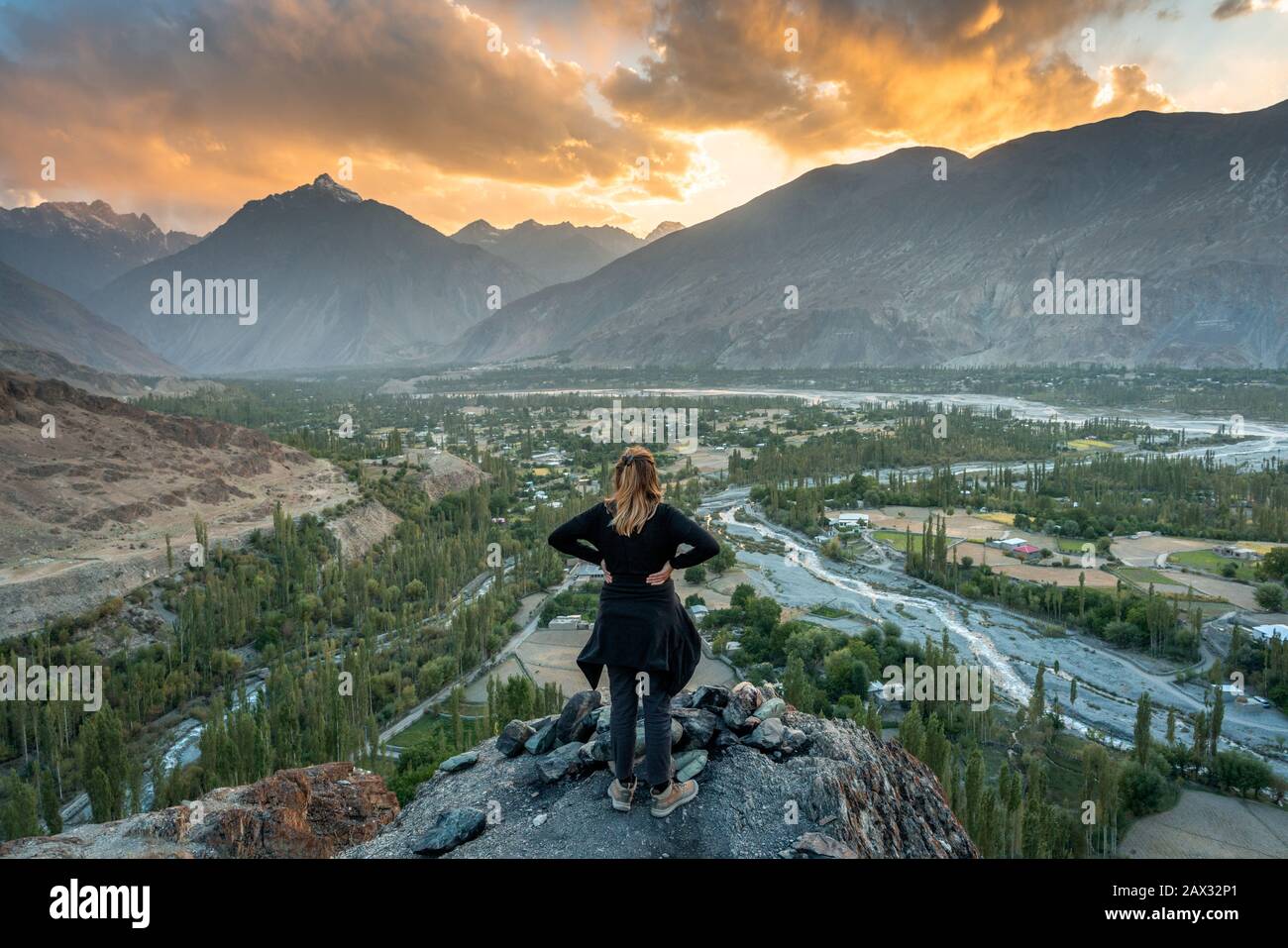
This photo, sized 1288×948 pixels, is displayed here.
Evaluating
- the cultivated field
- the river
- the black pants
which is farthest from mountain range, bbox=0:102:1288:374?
the black pants

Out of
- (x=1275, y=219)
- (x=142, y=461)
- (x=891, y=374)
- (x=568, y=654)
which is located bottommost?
(x=568, y=654)

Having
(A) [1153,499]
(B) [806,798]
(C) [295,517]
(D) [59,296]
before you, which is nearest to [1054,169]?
(A) [1153,499]

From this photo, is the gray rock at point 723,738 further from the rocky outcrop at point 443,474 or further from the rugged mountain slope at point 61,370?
the rugged mountain slope at point 61,370

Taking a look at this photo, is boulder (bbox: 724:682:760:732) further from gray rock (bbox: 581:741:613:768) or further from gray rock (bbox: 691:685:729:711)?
gray rock (bbox: 581:741:613:768)

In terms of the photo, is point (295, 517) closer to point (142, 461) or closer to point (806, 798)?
point (142, 461)

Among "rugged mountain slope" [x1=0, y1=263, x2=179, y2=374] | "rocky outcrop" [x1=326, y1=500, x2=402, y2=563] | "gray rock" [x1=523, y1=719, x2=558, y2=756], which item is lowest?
"rocky outcrop" [x1=326, y1=500, x2=402, y2=563]

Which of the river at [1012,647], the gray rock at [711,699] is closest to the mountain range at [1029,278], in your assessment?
the river at [1012,647]
